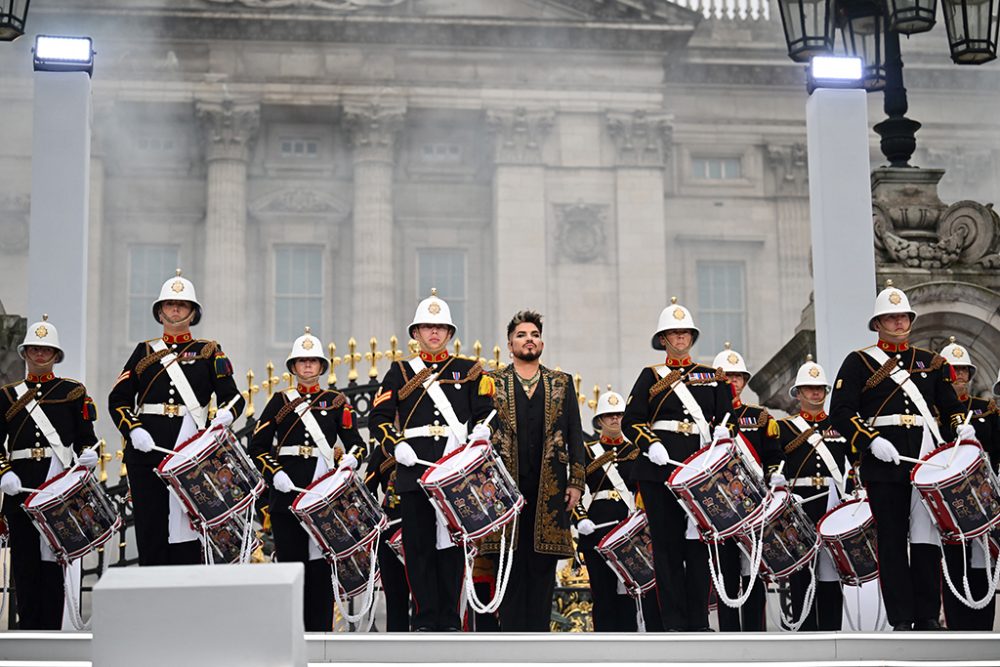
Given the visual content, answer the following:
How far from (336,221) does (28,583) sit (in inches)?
1060

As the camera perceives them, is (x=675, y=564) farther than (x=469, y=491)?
Yes

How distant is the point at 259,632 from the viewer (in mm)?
5418

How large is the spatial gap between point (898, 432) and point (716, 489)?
4.22 feet

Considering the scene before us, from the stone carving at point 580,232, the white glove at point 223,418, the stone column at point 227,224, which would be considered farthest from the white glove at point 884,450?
the stone carving at point 580,232

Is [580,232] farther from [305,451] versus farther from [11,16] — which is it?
[305,451]

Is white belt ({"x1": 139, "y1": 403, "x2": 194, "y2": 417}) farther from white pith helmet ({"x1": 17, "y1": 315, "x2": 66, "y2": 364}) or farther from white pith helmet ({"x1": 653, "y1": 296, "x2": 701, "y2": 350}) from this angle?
white pith helmet ({"x1": 653, "y1": 296, "x2": 701, "y2": 350})

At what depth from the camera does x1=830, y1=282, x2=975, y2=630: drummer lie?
401 inches

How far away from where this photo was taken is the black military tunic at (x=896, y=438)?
10195 mm

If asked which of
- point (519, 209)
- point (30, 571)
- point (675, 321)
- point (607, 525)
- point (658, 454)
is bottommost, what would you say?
point (30, 571)

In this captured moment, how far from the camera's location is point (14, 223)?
3638 cm

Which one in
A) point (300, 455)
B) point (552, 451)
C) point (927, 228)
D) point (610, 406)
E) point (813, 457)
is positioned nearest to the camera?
point (552, 451)

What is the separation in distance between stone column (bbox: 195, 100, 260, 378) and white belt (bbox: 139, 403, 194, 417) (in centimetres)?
2443

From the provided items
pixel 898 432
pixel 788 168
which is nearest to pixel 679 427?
pixel 898 432

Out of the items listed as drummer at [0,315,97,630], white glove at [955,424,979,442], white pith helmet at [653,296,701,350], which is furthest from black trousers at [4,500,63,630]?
white glove at [955,424,979,442]
